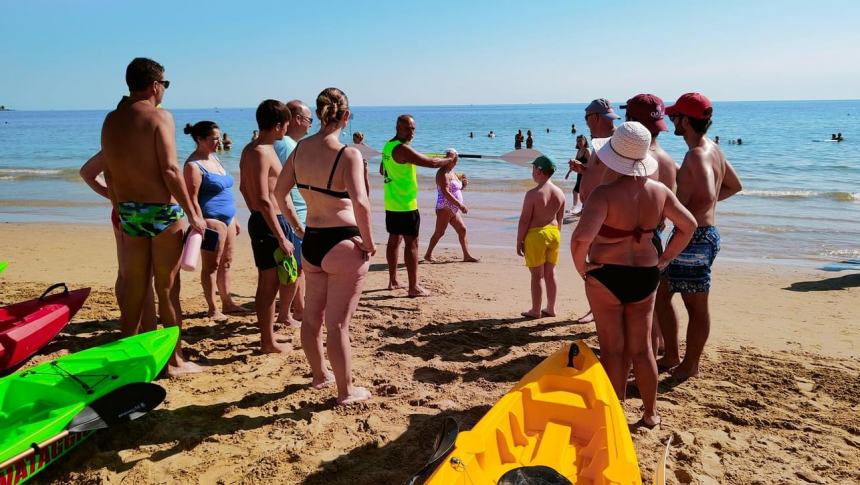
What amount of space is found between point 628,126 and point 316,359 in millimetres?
2503

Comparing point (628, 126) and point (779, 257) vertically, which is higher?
point (628, 126)

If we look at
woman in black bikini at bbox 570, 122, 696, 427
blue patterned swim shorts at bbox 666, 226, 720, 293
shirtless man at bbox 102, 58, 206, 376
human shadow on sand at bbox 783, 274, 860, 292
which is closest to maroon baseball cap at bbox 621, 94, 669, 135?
blue patterned swim shorts at bbox 666, 226, 720, 293

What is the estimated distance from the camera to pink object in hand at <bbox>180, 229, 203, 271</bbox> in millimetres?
4152

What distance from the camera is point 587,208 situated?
3.44 metres

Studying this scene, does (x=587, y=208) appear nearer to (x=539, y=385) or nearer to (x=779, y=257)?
(x=539, y=385)

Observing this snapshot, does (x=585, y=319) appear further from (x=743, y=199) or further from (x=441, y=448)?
(x=743, y=199)

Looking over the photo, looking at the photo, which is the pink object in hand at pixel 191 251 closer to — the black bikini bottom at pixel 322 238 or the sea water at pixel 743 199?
the black bikini bottom at pixel 322 238

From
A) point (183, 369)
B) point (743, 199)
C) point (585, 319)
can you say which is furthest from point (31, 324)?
point (743, 199)

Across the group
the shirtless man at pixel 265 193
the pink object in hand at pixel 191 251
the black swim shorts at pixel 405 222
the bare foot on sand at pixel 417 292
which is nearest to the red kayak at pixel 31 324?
the pink object in hand at pixel 191 251

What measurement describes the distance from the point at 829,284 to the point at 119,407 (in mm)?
7967

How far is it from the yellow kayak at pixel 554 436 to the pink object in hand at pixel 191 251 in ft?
7.42

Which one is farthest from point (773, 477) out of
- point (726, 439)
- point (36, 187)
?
point (36, 187)

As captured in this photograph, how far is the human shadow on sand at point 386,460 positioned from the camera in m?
3.31

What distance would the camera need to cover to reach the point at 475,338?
5625 millimetres
